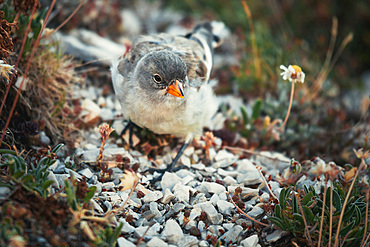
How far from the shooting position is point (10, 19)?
3098mm

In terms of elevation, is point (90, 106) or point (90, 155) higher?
point (90, 106)

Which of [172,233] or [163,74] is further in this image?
[163,74]

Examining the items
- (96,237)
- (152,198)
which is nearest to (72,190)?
(96,237)

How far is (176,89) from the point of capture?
3.07 m

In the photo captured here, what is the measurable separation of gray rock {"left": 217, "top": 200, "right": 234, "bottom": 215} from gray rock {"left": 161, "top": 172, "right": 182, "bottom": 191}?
0.46 meters

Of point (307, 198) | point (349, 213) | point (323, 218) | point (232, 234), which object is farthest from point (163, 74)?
point (349, 213)

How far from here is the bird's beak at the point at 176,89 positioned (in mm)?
3061

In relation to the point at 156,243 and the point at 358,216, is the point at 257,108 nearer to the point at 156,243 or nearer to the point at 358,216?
the point at 358,216

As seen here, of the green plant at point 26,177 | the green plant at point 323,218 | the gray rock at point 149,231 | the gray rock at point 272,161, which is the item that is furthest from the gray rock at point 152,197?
the gray rock at point 272,161

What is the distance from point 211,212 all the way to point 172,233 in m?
0.40

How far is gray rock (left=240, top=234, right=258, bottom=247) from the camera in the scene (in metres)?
2.47

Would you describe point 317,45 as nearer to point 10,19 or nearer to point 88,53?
point 88,53

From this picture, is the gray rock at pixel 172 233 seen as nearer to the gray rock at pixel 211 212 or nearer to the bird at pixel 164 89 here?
→ the gray rock at pixel 211 212

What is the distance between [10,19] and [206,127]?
7.42ft
